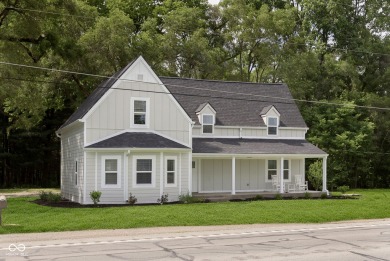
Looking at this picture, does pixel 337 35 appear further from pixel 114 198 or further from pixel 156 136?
pixel 114 198

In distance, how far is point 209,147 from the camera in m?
29.9

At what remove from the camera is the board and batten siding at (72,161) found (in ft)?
86.7

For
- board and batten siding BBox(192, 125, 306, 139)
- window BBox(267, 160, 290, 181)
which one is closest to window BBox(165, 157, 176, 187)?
board and batten siding BBox(192, 125, 306, 139)

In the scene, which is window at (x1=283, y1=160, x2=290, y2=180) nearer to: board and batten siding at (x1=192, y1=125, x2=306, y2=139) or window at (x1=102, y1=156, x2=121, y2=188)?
board and batten siding at (x1=192, y1=125, x2=306, y2=139)

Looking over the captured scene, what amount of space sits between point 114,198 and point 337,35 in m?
33.6

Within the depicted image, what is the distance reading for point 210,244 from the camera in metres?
14.6

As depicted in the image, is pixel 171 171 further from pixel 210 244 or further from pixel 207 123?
pixel 210 244

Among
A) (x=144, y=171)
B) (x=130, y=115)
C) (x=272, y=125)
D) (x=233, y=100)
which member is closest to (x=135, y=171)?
(x=144, y=171)

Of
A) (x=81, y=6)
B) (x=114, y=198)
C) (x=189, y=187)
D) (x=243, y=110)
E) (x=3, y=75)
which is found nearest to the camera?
(x=114, y=198)

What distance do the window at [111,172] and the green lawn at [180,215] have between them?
119 inches

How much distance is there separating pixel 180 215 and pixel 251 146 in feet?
38.4

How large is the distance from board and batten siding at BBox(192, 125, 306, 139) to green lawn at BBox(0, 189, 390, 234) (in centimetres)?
776

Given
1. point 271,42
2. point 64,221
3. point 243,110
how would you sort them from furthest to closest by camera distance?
point 271,42
point 243,110
point 64,221

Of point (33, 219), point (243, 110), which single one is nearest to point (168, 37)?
point (243, 110)
